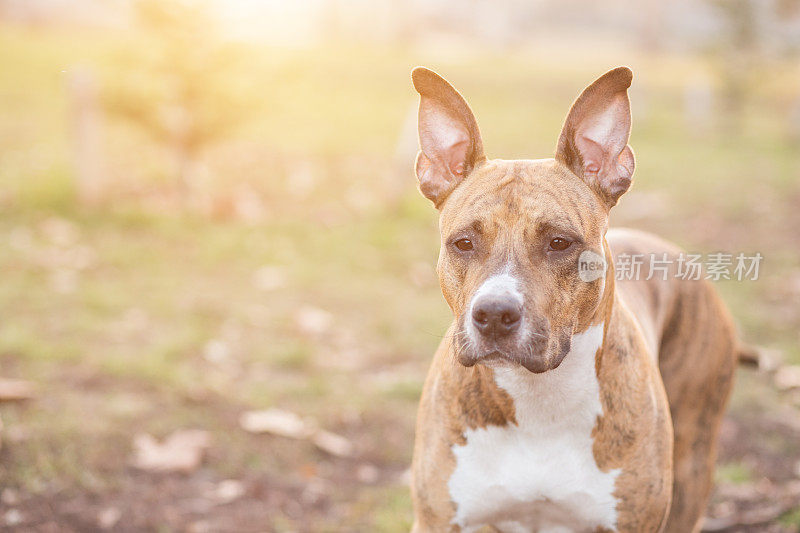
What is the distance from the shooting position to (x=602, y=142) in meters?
3.44

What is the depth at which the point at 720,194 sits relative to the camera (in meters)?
12.8

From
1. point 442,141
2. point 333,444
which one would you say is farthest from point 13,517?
point 442,141

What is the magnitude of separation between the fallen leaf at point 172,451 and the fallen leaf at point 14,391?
89 cm

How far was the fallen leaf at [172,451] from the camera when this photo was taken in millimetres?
4980

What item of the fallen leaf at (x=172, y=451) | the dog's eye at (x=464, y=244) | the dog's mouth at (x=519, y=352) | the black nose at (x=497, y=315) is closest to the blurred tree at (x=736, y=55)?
the fallen leaf at (x=172, y=451)

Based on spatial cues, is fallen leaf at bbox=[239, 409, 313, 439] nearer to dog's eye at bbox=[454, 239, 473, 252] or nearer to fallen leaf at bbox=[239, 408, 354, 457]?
fallen leaf at bbox=[239, 408, 354, 457]

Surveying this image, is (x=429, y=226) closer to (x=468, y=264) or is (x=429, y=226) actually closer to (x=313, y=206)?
(x=313, y=206)

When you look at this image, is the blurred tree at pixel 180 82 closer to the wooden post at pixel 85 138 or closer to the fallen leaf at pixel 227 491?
the wooden post at pixel 85 138

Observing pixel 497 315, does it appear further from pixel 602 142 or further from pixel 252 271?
pixel 252 271

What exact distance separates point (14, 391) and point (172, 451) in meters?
1.23

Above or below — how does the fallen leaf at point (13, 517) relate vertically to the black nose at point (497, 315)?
below

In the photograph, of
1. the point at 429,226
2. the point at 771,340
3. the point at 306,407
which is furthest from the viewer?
the point at 429,226

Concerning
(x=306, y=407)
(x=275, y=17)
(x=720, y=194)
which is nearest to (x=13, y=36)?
(x=275, y=17)

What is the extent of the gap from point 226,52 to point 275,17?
358 cm
